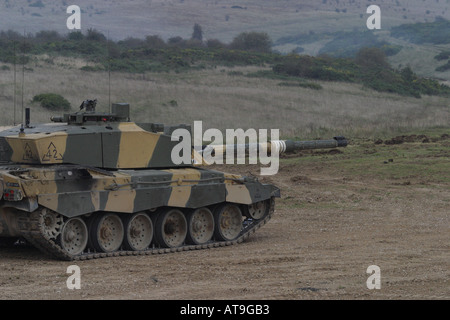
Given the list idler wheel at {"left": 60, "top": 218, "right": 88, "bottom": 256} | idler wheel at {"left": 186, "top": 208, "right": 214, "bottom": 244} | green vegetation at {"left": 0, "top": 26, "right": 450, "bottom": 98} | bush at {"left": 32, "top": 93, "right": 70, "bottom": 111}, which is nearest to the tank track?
idler wheel at {"left": 60, "top": 218, "right": 88, "bottom": 256}

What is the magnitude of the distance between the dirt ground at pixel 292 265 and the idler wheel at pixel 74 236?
0.37 m

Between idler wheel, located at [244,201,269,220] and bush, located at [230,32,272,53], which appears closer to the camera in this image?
idler wheel, located at [244,201,269,220]

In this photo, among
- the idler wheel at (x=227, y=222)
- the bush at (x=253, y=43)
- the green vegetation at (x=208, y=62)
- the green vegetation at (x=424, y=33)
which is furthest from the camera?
the green vegetation at (x=424, y=33)

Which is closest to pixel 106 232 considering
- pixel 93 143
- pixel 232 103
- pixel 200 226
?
pixel 93 143

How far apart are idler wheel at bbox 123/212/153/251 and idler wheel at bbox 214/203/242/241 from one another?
5.13 feet

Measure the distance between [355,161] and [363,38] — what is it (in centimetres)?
11052

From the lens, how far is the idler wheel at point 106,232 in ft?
50.6

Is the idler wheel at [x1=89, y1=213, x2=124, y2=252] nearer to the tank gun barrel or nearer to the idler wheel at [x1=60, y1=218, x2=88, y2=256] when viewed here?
the idler wheel at [x1=60, y1=218, x2=88, y2=256]

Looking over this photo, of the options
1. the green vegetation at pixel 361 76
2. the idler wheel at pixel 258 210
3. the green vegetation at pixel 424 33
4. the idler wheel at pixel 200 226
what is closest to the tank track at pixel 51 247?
the idler wheel at pixel 200 226

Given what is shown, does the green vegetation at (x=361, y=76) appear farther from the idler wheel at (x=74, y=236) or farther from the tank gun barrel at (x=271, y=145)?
the idler wheel at (x=74, y=236)

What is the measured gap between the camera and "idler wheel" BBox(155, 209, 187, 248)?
645 inches

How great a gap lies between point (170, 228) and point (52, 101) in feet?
66.7

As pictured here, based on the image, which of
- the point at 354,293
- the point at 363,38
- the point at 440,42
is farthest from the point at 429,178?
the point at 363,38

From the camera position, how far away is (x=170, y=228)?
16672mm
